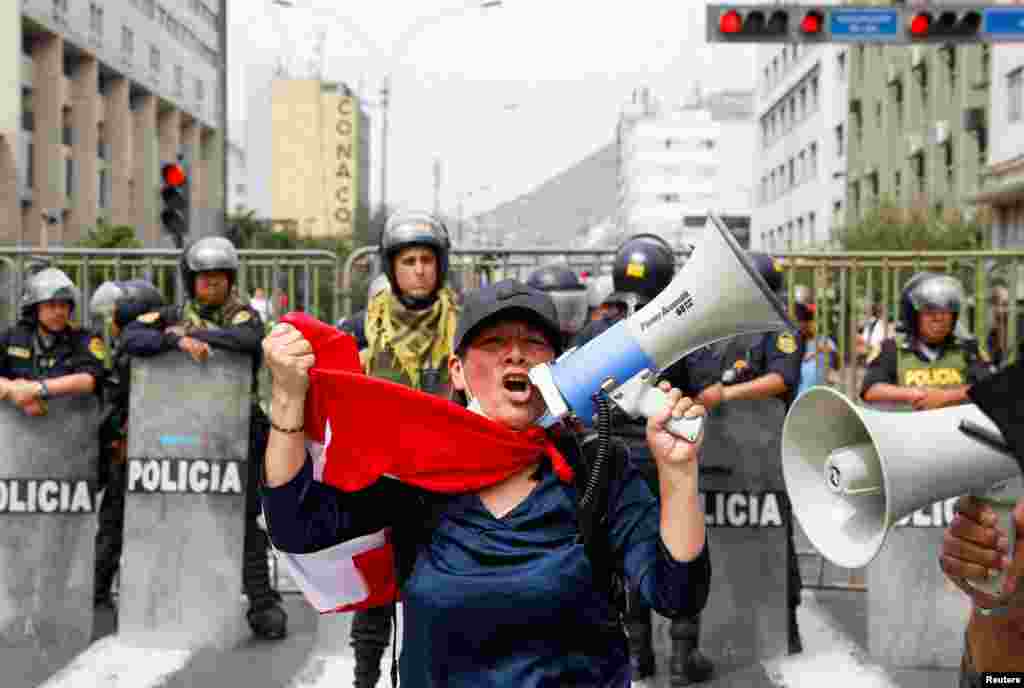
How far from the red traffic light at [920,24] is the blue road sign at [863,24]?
0.19 metres

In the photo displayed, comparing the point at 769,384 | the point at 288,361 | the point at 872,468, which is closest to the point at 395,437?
the point at 288,361

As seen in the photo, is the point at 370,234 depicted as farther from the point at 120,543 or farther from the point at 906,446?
the point at 906,446

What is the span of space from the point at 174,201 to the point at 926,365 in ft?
30.2

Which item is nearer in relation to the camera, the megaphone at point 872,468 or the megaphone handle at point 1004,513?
the megaphone at point 872,468

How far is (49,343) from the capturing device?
6.72m

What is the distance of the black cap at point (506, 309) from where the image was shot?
2766mm

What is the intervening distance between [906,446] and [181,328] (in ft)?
16.9

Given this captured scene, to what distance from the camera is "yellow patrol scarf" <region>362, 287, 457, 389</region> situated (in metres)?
5.36

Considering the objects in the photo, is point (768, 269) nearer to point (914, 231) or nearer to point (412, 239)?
point (412, 239)

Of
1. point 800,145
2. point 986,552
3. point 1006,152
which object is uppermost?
point 800,145

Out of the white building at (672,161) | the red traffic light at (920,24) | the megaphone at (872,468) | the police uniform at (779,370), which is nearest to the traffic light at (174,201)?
the police uniform at (779,370)

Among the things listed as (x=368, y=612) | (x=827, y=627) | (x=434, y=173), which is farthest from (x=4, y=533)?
(x=434, y=173)

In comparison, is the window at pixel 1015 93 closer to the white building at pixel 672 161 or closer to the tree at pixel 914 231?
the tree at pixel 914 231

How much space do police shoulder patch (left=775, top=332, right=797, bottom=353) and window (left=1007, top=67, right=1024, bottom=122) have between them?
30.8 m
